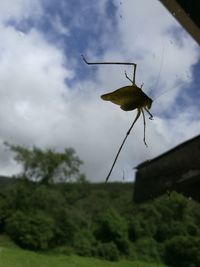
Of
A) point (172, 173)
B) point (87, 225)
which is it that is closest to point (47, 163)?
point (87, 225)

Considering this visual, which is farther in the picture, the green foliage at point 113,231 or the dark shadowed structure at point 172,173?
the green foliage at point 113,231

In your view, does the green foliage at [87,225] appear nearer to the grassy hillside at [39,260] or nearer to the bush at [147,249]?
the bush at [147,249]

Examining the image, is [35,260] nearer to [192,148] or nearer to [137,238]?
[137,238]

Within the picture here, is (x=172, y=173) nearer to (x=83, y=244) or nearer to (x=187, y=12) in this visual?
(x=187, y=12)

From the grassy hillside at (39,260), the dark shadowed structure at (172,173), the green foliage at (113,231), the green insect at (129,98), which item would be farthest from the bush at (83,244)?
the green insect at (129,98)

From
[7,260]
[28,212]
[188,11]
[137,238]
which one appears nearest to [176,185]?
[188,11]

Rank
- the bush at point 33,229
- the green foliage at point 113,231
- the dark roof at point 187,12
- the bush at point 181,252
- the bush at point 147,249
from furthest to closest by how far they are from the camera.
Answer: the green foliage at point 113,231
the bush at point 147,249
the bush at point 33,229
the bush at point 181,252
the dark roof at point 187,12
